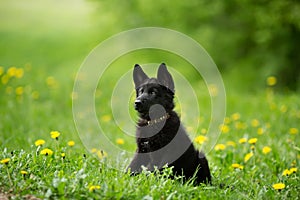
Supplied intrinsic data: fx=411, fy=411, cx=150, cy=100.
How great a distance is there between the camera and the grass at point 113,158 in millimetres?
3641

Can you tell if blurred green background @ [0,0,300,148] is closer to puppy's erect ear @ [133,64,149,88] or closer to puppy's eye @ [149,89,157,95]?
puppy's erect ear @ [133,64,149,88]

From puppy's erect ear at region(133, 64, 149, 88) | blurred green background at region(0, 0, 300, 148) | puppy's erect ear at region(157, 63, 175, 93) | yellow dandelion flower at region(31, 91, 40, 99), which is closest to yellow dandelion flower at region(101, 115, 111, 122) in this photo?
blurred green background at region(0, 0, 300, 148)

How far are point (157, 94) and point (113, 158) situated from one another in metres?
1.18

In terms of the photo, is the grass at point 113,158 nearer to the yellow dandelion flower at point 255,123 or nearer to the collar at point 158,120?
the yellow dandelion flower at point 255,123

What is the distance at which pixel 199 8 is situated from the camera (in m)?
12.7

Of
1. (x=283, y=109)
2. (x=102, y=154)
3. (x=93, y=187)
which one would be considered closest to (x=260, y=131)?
(x=283, y=109)

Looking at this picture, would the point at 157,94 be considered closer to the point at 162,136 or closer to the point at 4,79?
the point at 162,136

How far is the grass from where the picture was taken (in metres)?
3.64

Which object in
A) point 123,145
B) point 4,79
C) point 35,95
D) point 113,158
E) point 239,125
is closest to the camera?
point 113,158

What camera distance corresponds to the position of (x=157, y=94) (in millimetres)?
4785

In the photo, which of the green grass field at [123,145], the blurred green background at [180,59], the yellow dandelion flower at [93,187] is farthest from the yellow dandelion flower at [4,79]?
the yellow dandelion flower at [93,187]

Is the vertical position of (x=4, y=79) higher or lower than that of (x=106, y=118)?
higher

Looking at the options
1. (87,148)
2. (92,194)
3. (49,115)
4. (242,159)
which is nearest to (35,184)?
(92,194)

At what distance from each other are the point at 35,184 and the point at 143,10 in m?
10.9
